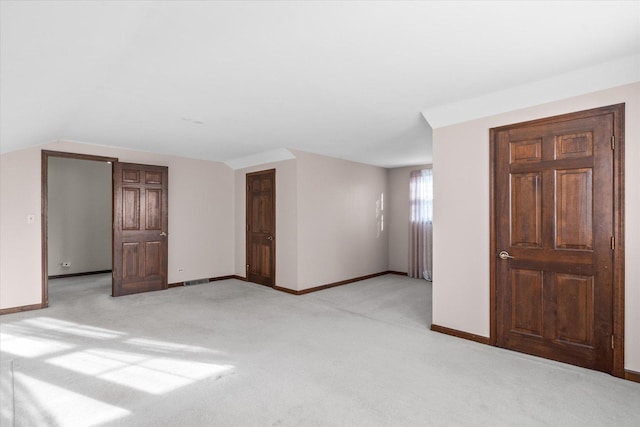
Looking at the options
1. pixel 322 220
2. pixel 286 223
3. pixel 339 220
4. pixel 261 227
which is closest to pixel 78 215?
pixel 261 227

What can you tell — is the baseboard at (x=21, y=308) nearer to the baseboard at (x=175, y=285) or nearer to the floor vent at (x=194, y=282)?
the baseboard at (x=175, y=285)

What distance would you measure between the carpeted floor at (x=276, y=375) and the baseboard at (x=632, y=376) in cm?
5

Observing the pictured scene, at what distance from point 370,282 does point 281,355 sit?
11.8 feet

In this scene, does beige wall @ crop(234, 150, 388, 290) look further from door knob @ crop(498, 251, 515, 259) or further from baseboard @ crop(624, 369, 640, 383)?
baseboard @ crop(624, 369, 640, 383)

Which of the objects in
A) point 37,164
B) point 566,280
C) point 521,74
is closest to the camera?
point 521,74

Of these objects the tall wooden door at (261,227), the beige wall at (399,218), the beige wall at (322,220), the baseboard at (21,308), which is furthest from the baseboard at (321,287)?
the baseboard at (21,308)

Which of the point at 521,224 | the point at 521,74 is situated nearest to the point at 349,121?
the point at 521,74

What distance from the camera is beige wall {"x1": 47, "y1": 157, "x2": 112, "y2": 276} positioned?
6746mm

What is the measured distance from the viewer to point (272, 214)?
5.91 m

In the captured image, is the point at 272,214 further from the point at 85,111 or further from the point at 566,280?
the point at 566,280

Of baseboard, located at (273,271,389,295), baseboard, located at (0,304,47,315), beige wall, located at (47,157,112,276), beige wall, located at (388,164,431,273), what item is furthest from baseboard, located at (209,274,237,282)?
beige wall, located at (388,164,431,273)

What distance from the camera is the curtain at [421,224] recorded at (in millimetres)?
6695

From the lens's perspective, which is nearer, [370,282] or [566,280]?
[566,280]

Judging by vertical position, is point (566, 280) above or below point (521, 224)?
below
